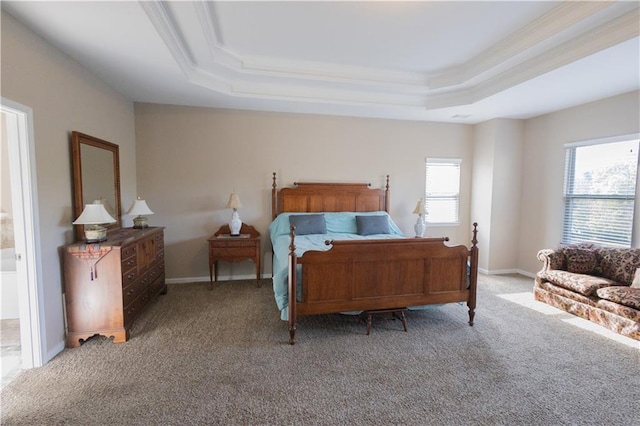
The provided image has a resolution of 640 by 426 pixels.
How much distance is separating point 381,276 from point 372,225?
1533 mm

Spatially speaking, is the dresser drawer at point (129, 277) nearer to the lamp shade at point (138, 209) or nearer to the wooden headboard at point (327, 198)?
the lamp shade at point (138, 209)

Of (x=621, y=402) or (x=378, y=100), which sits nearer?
(x=621, y=402)

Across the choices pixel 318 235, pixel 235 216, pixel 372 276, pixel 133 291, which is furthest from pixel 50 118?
pixel 372 276

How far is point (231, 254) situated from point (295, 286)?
1.83 m

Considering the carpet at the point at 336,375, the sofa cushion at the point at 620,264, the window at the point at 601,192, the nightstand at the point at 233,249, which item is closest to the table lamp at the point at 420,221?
the carpet at the point at 336,375

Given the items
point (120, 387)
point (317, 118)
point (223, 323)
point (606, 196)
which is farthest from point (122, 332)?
point (606, 196)

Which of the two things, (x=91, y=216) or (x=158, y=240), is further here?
(x=158, y=240)

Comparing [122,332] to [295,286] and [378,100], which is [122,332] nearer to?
[295,286]

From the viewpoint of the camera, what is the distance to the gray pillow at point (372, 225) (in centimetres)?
433

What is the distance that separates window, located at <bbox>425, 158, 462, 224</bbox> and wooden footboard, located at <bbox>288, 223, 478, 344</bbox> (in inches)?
88.6

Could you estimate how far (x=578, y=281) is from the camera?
3.30 metres

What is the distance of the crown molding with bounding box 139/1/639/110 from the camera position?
2334 millimetres

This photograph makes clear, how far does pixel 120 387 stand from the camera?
2.11m

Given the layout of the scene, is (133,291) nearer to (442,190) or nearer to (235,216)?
(235,216)
